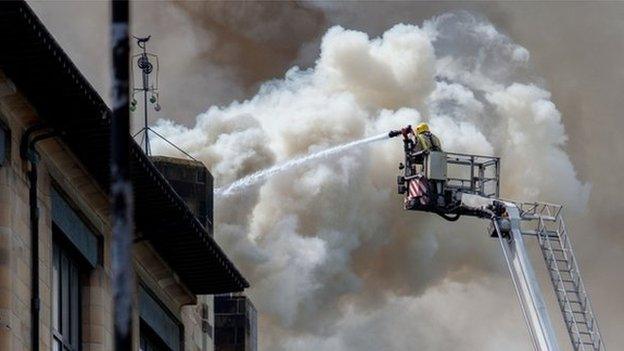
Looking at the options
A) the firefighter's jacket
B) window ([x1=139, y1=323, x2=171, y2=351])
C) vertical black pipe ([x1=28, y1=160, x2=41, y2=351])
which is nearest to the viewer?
vertical black pipe ([x1=28, y1=160, x2=41, y2=351])

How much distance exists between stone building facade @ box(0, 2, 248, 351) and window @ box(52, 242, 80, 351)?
0.02 meters

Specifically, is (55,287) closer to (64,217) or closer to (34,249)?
(64,217)

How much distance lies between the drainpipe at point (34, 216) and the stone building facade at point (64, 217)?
2 centimetres

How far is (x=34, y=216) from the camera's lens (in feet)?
111

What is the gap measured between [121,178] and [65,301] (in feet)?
55.5

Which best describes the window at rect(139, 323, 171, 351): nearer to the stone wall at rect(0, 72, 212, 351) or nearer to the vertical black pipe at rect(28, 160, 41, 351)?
the stone wall at rect(0, 72, 212, 351)

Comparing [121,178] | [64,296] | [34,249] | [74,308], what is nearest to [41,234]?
[34,249]

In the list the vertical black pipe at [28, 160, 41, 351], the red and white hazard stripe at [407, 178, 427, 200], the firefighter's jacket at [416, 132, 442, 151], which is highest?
the firefighter's jacket at [416, 132, 442, 151]

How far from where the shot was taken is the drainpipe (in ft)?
109

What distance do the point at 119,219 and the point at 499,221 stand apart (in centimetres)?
4072

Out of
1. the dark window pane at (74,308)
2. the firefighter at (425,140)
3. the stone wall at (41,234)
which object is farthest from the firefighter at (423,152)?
the dark window pane at (74,308)

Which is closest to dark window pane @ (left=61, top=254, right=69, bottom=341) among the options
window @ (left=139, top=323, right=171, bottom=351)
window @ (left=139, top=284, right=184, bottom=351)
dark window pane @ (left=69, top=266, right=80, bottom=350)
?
dark window pane @ (left=69, top=266, right=80, bottom=350)

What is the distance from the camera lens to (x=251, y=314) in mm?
63750

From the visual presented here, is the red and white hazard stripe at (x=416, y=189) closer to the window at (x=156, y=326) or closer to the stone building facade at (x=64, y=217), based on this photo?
the window at (x=156, y=326)
